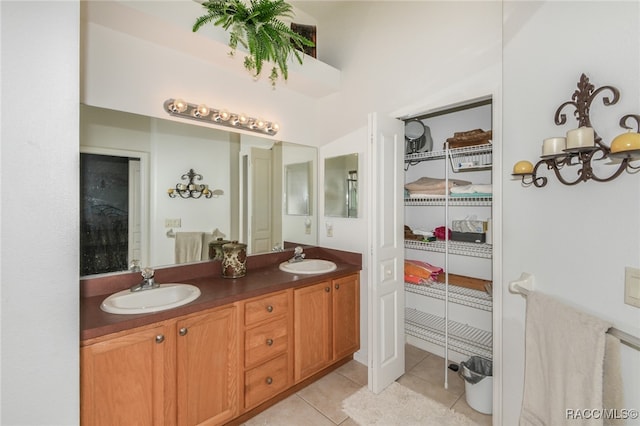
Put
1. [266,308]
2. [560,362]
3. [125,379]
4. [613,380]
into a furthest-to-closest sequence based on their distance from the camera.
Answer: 1. [266,308]
2. [125,379]
3. [560,362]
4. [613,380]

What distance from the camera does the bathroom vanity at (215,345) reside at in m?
1.24

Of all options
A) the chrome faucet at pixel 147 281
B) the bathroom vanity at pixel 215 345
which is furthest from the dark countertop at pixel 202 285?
the chrome faucet at pixel 147 281

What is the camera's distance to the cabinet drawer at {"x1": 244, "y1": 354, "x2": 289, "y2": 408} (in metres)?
1.71

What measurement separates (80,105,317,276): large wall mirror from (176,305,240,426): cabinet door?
616 mm

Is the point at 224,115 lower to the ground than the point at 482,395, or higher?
higher

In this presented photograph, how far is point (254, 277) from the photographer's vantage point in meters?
2.01

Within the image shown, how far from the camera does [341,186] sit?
2.61 metres

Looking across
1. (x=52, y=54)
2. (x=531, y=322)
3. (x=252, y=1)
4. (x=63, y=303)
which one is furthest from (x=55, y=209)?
(x=531, y=322)

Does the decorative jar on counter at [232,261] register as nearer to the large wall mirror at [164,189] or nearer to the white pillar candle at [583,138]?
the large wall mirror at [164,189]

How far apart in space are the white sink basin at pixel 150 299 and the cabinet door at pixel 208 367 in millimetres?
135

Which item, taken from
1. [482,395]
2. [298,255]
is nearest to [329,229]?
[298,255]

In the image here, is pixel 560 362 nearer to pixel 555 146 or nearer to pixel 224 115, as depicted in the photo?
pixel 555 146

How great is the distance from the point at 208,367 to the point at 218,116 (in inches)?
67.8

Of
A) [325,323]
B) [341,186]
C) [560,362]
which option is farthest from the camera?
[341,186]
